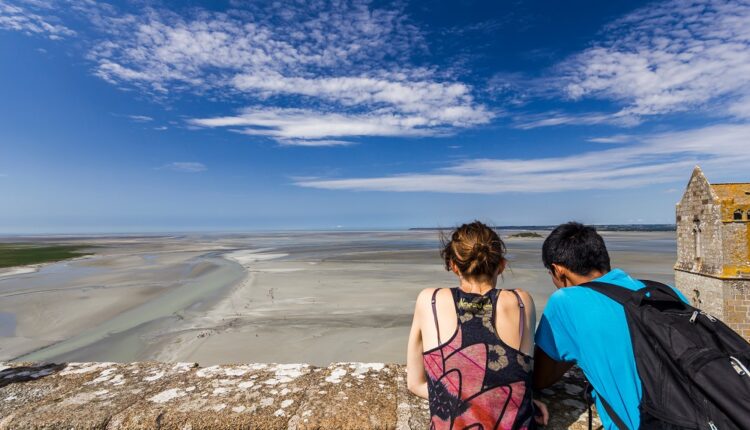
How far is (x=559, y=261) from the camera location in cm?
224

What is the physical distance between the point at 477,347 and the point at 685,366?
0.79 meters

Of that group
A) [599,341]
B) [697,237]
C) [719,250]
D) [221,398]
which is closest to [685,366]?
[599,341]

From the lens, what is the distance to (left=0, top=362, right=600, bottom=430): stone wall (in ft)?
6.14

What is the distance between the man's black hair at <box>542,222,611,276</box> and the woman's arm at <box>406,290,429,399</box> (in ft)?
3.06

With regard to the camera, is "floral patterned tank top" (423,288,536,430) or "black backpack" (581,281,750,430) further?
"floral patterned tank top" (423,288,536,430)

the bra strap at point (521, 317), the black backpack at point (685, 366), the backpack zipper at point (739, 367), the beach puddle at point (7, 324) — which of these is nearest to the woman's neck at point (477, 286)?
the bra strap at point (521, 317)

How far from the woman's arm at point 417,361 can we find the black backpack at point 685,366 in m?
0.92

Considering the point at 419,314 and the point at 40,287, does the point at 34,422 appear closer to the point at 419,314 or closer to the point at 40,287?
the point at 419,314

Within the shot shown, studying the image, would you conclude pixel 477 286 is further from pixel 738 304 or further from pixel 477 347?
pixel 738 304

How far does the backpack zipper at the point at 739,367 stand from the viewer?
4.46 ft

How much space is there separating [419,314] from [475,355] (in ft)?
1.11

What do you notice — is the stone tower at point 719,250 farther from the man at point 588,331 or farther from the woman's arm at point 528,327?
the woman's arm at point 528,327

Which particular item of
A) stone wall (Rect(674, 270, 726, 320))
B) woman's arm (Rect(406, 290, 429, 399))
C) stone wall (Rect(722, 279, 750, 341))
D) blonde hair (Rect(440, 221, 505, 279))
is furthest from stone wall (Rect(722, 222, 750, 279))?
woman's arm (Rect(406, 290, 429, 399))

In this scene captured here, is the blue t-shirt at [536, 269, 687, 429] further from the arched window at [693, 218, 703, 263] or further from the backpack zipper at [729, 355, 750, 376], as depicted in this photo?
the arched window at [693, 218, 703, 263]
